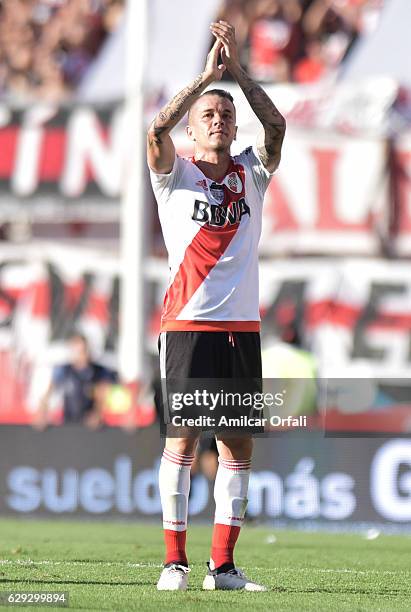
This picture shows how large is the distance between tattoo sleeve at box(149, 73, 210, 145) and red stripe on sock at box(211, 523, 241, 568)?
1.73 meters

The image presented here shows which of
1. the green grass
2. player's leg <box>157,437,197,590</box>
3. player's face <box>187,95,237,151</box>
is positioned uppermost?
Result: player's face <box>187,95,237,151</box>

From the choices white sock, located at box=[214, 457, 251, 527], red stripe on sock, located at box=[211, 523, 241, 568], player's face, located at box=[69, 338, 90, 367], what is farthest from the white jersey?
player's face, located at box=[69, 338, 90, 367]

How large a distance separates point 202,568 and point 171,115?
244 cm

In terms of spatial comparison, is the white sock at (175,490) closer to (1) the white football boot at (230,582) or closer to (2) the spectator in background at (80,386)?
(1) the white football boot at (230,582)

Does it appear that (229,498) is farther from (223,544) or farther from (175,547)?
(175,547)

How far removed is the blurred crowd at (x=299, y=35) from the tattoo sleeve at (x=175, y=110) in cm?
1394

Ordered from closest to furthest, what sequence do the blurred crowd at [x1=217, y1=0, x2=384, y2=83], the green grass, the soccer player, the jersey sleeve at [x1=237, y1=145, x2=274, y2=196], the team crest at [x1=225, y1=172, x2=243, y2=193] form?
the green grass < the soccer player < the team crest at [x1=225, y1=172, x2=243, y2=193] < the jersey sleeve at [x1=237, y1=145, x2=274, y2=196] < the blurred crowd at [x1=217, y1=0, x2=384, y2=83]

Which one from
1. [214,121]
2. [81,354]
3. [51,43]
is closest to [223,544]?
[214,121]

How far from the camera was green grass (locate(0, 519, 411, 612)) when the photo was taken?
6.31m

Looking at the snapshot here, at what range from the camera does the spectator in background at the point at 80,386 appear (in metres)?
14.1

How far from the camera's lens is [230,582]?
268 inches

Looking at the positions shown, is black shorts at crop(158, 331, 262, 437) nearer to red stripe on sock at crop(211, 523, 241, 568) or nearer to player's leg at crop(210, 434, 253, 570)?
player's leg at crop(210, 434, 253, 570)

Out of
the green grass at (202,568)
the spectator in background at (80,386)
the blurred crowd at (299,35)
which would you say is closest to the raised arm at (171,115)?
the green grass at (202,568)

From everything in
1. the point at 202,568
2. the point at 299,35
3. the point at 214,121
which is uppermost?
the point at 299,35
